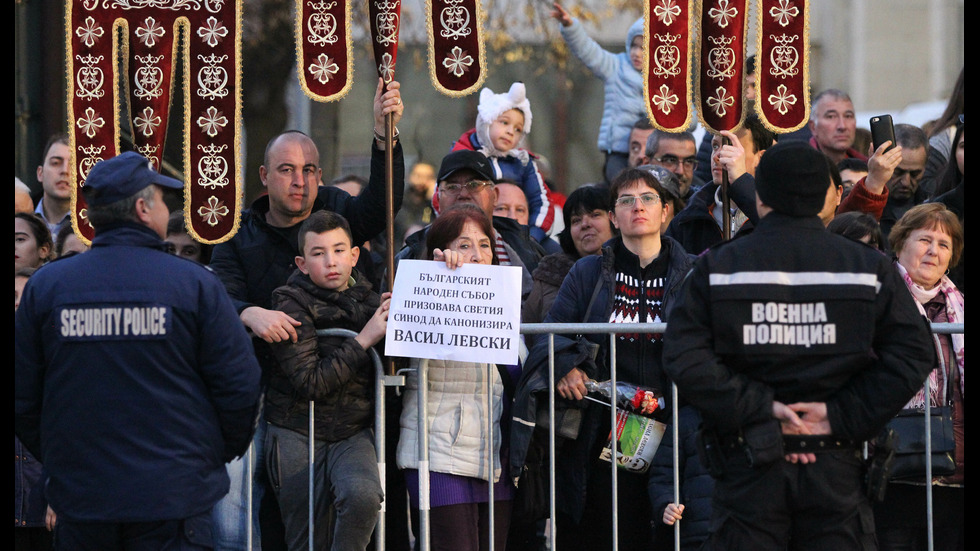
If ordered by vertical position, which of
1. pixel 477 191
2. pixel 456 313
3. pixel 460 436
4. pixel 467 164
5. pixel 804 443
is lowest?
pixel 460 436

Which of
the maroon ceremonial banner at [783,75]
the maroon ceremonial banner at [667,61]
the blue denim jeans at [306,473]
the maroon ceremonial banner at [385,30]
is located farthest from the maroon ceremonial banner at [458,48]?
the blue denim jeans at [306,473]

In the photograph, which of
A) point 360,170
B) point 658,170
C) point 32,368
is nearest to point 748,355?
point 658,170

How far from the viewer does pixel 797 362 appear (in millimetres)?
4676

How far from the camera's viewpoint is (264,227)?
6430 millimetres

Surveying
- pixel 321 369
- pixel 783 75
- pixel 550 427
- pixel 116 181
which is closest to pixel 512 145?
pixel 783 75

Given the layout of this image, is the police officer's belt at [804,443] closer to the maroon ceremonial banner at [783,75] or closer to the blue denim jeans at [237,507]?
the maroon ceremonial banner at [783,75]

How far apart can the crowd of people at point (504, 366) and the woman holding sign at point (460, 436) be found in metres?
0.01

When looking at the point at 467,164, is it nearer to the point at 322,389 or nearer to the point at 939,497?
the point at 322,389

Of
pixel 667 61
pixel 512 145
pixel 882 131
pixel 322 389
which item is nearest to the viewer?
pixel 322 389

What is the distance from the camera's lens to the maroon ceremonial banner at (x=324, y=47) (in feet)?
20.0

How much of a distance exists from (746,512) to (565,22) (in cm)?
484

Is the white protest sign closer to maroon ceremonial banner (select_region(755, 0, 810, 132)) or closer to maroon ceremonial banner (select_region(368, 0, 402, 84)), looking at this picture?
maroon ceremonial banner (select_region(368, 0, 402, 84))

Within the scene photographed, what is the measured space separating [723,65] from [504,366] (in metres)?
1.71

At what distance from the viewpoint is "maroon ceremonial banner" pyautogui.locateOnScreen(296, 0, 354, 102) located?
609 centimetres
